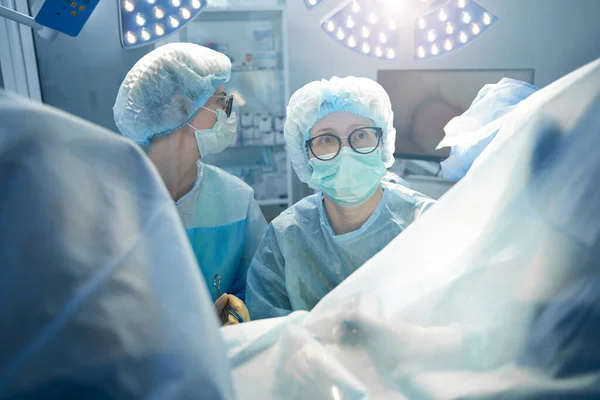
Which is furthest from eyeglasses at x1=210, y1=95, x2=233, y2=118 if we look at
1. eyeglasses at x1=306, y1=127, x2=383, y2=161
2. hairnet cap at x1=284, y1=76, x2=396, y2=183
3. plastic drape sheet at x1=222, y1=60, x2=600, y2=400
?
plastic drape sheet at x1=222, y1=60, x2=600, y2=400

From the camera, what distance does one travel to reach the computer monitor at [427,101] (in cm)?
299

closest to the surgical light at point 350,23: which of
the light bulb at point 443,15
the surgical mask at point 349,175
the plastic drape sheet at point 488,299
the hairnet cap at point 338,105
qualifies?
the hairnet cap at point 338,105

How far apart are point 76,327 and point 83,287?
0.04 metres

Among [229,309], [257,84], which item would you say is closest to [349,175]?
[229,309]

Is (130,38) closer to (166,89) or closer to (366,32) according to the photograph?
(166,89)

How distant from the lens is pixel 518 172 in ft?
1.85

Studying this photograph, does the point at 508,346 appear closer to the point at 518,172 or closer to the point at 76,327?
the point at 518,172

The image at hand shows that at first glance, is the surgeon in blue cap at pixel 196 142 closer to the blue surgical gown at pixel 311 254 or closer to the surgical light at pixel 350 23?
the blue surgical gown at pixel 311 254

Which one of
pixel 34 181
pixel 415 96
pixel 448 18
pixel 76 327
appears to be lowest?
pixel 415 96

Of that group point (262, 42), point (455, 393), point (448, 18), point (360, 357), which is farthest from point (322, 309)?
point (262, 42)

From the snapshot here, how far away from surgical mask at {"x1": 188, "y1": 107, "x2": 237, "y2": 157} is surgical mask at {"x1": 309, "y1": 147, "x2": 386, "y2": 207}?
0.49 metres

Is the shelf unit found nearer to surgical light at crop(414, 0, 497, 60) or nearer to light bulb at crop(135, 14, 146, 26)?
surgical light at crop(414, 0, 497, 60)

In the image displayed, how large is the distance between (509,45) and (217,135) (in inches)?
122

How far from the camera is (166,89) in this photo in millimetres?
1653
